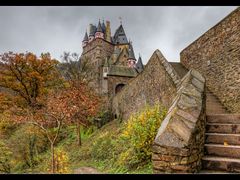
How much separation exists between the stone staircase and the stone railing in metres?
0.17

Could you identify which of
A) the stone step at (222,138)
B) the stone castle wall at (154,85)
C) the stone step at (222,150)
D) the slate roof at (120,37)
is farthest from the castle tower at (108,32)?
the stone step at (222,150)

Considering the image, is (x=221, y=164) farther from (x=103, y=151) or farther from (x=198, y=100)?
(x=103, y=151)

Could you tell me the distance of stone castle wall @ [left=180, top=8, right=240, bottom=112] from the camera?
789 centimetres

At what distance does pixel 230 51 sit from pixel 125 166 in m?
4.91

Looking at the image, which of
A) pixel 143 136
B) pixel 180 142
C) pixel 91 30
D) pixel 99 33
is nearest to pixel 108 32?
pixel 99 33

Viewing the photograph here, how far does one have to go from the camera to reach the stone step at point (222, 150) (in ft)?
12.7

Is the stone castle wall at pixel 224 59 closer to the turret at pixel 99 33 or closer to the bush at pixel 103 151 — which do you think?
the bush at pixel 103 151

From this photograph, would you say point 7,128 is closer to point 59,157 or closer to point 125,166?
point 59,157

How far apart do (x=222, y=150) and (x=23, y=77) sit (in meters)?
24.0

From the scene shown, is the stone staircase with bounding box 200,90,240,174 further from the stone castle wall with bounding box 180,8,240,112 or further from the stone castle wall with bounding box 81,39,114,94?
the stone castle wall with bounding box 81,39,114,94

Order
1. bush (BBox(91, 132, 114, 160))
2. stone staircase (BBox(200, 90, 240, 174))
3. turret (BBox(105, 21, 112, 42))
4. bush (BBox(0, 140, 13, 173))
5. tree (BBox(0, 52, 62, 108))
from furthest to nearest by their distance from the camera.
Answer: turret (BBox(105, 21, 112, 42))
tree (BBox(0, 52, 62, 108))
bush (BBox(0, 140, 13, 173))
bush (BBox(91, 132, 114, 160))
stone staircase (BBox(200, 90, 240, 174))

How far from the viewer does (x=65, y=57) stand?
32.4 metres

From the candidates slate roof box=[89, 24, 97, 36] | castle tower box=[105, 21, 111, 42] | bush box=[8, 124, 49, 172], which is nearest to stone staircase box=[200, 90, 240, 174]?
bush box=[8, 124, 49, 172]
